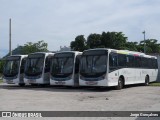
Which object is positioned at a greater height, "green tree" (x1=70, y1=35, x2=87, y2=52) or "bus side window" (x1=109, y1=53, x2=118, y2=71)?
"green tree" (x1=70, y1=35, x2=87, y2=52)

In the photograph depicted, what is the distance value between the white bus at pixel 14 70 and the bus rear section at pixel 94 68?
6396mm

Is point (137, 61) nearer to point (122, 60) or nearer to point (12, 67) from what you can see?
point (122, 60)

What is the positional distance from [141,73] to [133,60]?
2.12m

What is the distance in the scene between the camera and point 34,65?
1032 inches

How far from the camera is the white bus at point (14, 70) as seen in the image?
89.0 ft

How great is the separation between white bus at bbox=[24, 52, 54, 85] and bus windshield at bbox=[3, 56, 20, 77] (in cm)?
117

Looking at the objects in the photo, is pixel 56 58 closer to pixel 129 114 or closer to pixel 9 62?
pixel 9 62

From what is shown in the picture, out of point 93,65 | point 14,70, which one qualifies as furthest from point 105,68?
point 14,70

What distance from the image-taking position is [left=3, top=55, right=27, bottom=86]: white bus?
27119mm

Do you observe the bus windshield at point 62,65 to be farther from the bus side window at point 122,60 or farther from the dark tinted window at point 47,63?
the bus side window at point 122,60

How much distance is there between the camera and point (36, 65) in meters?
A: 26.1

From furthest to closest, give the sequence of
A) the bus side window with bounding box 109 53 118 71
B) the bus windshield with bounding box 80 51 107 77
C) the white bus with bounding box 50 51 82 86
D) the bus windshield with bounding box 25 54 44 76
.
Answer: the bus windshield with bounding box 25 54 44 76 → the white bus with bounding box 50 51 82 86 → the bus side window with bounding box 109 53 118 71 → the bus windshield with bounding box 80 51 107 77

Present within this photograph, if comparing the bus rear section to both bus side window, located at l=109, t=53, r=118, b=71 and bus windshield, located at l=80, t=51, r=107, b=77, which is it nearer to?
bus windshield, located at l=80, t=51, r=107, b=77

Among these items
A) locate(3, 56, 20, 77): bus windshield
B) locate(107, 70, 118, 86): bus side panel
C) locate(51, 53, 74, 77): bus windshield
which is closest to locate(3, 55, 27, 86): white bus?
locate(3, 56, 20, 77): bus windshield
